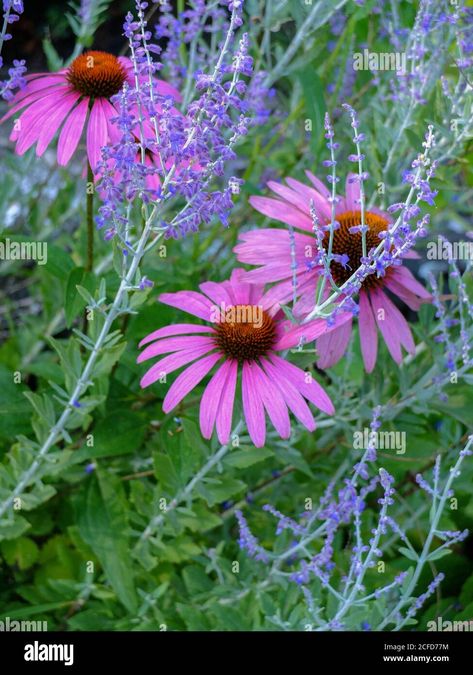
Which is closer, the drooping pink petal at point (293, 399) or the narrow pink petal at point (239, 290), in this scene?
the drooping pink petal at point (293, 399)

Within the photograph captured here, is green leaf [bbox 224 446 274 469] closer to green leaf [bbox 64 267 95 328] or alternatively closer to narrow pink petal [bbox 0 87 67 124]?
green leaf [bbox 64 267 95 328]

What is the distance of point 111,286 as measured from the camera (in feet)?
4.81

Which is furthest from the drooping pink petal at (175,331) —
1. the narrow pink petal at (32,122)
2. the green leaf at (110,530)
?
the green leaf at (110,530)

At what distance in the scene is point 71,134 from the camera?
125cm

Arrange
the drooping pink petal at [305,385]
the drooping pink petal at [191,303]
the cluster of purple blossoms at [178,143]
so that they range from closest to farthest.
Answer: the cluster of purple blossoms at [178,143] < the drooping pink petal at [305,385] < the drooping pink petal at [191,303]

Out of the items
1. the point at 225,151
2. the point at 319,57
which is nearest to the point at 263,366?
the point at 225,151

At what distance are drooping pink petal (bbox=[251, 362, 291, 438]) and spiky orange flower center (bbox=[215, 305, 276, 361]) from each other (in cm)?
4

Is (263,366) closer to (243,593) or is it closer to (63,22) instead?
(243,593)

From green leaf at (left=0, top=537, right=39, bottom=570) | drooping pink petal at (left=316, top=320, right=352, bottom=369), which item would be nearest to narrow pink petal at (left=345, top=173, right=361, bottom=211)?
drooping pink petal at (left=316, top=320, right=352, bottom=369)

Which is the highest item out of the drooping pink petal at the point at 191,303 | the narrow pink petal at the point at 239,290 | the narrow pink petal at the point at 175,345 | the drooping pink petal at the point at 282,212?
the drooping pink petal at the point at 282,212

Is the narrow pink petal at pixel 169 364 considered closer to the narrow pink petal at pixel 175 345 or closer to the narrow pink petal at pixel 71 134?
the narrow pink petal at pixel 175 345

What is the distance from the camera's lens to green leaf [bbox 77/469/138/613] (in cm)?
150

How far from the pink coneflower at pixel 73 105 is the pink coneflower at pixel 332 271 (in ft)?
0.78

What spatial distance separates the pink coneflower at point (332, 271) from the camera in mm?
1255
